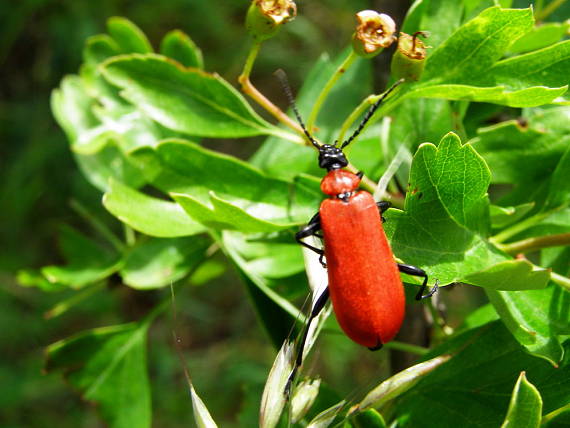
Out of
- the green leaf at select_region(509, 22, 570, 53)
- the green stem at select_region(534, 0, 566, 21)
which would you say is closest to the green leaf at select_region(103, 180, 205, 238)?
the green leaf at select_region(509, 22, 570, 53)

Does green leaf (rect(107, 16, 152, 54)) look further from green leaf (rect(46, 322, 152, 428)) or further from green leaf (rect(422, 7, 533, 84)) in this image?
green leaf (rect(422, 7, 533, 84))

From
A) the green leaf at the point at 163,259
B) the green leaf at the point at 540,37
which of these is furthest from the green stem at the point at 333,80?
the green leaf at the point at 163,259

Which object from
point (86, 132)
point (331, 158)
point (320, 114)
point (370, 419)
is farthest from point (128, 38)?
point (370, 419)

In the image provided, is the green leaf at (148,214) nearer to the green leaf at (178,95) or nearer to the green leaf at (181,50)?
the green leaf at (178,95)

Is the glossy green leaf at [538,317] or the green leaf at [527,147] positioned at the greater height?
the green leaf at [527,147]

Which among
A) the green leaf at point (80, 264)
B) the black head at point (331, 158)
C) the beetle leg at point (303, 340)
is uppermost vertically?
A: the black head at point (331, 158)

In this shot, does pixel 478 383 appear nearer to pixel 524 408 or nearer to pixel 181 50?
pixel 524 408

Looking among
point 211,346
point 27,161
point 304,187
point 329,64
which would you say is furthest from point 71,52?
point 304,187
